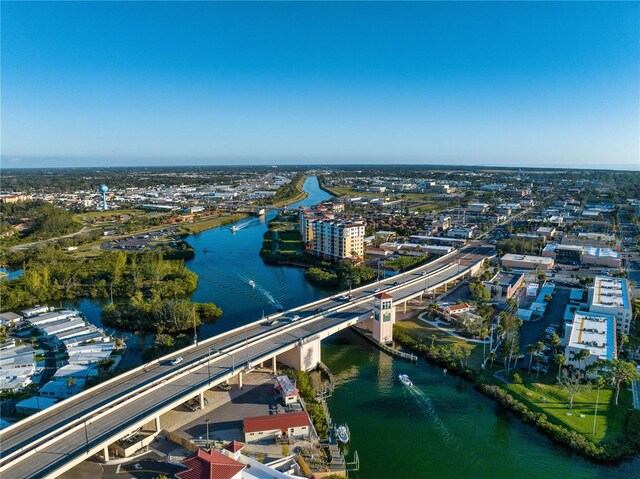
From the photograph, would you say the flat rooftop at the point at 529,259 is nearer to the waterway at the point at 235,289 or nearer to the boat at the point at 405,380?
the waterway at the point at 235,289

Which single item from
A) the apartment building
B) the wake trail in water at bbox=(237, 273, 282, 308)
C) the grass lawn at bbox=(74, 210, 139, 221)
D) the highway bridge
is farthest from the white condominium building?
the grass lawn at bbox=(74, 210, 139, 221)

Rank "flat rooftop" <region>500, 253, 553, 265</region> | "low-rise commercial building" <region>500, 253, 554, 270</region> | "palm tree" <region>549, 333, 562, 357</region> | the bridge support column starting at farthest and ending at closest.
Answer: "flat rooftop" <region>500, 253, 553, 265</region>
"low-rise commercial building" <region>500, 253, 554, 270</region>
"palm tree" <region>549, 333, 562, 357</region>
the bridge support column

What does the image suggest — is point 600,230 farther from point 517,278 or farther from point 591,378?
point 591,378

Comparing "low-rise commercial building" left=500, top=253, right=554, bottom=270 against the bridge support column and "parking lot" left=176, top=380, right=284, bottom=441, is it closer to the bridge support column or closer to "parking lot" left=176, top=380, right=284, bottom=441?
the bridge support column

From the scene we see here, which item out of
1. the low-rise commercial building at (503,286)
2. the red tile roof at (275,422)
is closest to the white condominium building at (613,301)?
the low-rise commercial building at (503,286)

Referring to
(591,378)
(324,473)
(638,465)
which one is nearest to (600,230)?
(591,378)
